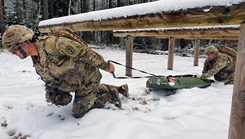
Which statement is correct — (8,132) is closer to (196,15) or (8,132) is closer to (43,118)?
(43,118)

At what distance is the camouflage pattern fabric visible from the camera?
8.91 ft

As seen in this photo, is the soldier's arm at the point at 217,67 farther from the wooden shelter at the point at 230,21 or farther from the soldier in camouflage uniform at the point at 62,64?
the wooden shelter at the point at 230,21

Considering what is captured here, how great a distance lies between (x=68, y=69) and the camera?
291 centimetres

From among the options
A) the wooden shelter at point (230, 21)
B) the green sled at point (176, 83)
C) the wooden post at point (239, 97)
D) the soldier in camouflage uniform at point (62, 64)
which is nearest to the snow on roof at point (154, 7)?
the wooden shelter at point (230, 21)

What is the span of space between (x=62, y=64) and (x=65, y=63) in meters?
0.05

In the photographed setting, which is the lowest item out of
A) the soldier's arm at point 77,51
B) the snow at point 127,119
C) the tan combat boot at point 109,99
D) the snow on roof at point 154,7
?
the snow at point 127,119

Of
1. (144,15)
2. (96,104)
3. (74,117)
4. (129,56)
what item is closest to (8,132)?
(74,117)

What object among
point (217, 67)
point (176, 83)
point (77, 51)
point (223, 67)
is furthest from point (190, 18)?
point (223, 67)

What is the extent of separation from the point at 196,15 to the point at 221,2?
0.79 ft

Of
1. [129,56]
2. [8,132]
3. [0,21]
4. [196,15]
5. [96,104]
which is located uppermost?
[0,21]

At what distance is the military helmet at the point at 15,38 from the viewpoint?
253 cm

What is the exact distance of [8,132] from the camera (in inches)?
112

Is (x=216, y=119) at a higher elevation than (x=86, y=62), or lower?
lower

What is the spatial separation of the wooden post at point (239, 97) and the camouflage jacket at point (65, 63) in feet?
6.22
